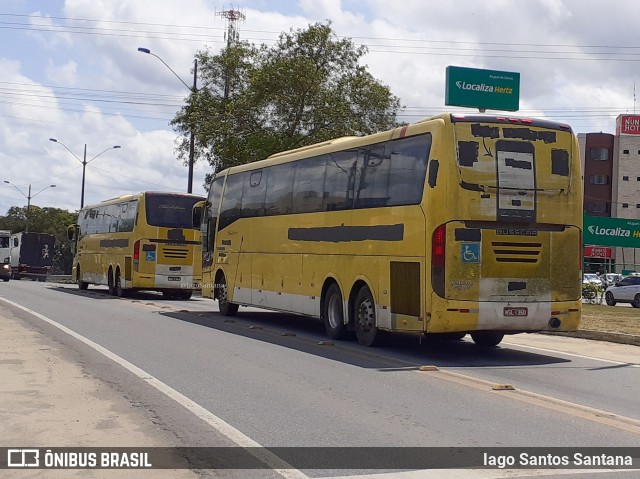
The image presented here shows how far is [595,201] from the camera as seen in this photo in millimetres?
74812

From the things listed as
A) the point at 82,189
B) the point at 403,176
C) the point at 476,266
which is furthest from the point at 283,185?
the point at 82,189

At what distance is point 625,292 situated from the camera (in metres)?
39.9

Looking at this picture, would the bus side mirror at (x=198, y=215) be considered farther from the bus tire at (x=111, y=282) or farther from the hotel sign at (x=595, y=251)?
the hotel sign at (x=595, y=251)

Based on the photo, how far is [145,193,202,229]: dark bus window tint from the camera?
29938 millimetres

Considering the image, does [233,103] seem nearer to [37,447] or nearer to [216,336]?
[216,336]

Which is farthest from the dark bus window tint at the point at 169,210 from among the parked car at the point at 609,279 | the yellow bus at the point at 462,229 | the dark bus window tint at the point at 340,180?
the parked car at the point at 609,279

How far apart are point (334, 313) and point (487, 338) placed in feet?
9.13

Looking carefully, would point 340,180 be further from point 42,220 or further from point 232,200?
point 42,220

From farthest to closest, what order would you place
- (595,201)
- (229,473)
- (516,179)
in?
(595,201) < (516,179) < (229,473)

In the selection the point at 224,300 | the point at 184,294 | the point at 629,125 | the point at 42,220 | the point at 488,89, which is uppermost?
the point at 629,125

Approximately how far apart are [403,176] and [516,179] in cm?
176

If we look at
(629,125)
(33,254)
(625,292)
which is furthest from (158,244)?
(629,125)

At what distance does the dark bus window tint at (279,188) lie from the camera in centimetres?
1869

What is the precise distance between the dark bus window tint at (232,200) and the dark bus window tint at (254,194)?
300mm
